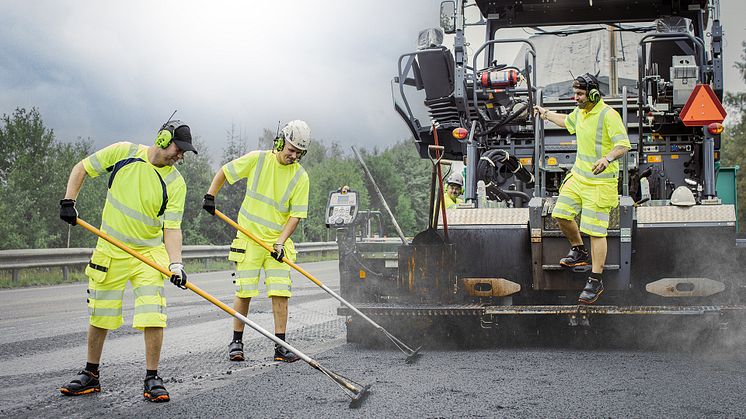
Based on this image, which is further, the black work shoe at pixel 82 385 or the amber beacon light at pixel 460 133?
the amber beacon light at pixel 460 133

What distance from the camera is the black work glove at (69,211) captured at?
15.8ft

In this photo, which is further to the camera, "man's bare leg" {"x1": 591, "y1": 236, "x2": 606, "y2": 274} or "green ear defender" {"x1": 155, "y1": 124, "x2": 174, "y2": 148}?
"man's bare leg" {"x1": 591, "y1": 236, "x2": 606, "y2": 274}

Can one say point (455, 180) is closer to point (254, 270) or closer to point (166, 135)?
point (254, 270)

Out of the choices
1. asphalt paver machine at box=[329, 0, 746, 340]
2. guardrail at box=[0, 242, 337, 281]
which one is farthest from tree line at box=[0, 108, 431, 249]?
asphalt paver machine at box=[329, 0, 746, 340]

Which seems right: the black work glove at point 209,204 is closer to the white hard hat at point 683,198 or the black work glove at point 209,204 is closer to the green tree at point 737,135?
the white hard hat at point 683,198

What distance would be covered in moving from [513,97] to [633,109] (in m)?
1.14

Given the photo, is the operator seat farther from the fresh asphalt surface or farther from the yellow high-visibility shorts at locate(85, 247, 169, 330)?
the yellow high-visibility shorts at locate(85, 247, 169, 330)

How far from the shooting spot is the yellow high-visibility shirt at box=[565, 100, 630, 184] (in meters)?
6.80

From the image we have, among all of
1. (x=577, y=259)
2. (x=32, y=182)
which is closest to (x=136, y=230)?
(x=577, y=259)

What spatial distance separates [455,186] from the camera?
36.3 ft

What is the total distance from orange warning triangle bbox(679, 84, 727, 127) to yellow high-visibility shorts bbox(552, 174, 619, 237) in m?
1.01

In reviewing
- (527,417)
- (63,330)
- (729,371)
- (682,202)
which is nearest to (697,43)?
(682,202)

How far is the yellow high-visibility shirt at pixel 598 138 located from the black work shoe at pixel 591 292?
2.60ft

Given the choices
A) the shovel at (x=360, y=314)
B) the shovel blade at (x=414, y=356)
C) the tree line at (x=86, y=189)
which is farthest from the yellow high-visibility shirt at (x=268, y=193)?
the tree line at (x=86, y=189)
